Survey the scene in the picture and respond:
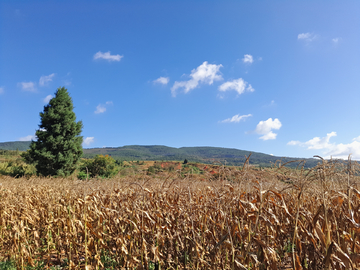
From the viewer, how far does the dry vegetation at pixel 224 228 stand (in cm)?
216

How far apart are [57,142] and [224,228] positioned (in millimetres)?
21833

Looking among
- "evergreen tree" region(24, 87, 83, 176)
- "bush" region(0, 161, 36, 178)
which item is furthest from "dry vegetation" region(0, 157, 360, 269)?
"bush" region(0, 161, 36, 178)

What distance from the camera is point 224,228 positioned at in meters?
Result: 3.06

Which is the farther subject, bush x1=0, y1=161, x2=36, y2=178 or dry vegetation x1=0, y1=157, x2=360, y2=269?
bush x1=0, y1=161, x2=36, y2=178

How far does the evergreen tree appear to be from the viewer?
68.0 feet

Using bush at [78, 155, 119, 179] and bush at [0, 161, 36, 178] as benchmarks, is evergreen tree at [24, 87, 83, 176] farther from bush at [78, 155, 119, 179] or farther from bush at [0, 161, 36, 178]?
bush at [0, 161, 36, 178]

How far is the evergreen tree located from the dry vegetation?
1729 cm

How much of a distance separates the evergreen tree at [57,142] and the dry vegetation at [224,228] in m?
17.3

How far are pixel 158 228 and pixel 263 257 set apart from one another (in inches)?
63.7

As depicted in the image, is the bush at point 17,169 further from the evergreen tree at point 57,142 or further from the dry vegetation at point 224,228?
the dry vegetation at point 224,228

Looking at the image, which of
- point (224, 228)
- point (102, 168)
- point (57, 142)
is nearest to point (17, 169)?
point (57, 142)

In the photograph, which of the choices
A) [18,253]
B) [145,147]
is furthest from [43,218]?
[145,147]

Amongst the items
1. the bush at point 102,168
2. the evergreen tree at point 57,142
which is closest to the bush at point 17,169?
the evergreen tree at point 57,142

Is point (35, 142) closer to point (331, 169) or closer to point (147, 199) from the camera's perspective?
point (147, 199)
